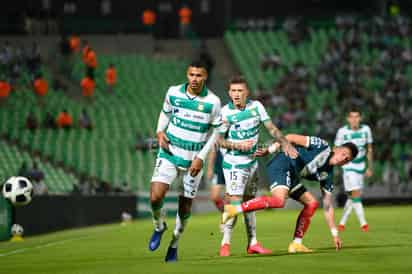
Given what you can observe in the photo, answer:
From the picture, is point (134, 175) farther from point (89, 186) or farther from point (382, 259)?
point (382, 259)

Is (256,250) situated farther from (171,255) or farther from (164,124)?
(164,124)

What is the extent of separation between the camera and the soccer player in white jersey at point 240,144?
47.0ft

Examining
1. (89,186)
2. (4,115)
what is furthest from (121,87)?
(89,186)

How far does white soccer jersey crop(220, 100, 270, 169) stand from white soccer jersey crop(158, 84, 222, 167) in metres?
1.02

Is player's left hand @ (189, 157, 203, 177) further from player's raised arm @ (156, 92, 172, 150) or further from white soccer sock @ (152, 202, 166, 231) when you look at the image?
white soccer sock @ (152, 202, 166, 231)

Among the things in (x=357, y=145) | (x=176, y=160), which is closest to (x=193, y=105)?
(x=176, y=160)

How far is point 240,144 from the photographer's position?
1445 cm

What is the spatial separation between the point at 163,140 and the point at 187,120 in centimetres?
42

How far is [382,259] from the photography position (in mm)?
13141

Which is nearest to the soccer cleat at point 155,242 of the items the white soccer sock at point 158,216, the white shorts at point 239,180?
the white soccer sock at point 158,216

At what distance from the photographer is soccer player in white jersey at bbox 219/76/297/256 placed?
1433cm

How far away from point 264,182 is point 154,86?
8.89 meters

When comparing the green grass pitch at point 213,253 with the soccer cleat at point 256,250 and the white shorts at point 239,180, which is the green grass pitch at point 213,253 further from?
the white shorts at point 239,180

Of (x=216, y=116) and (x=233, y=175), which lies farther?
(x=233, y=175)
